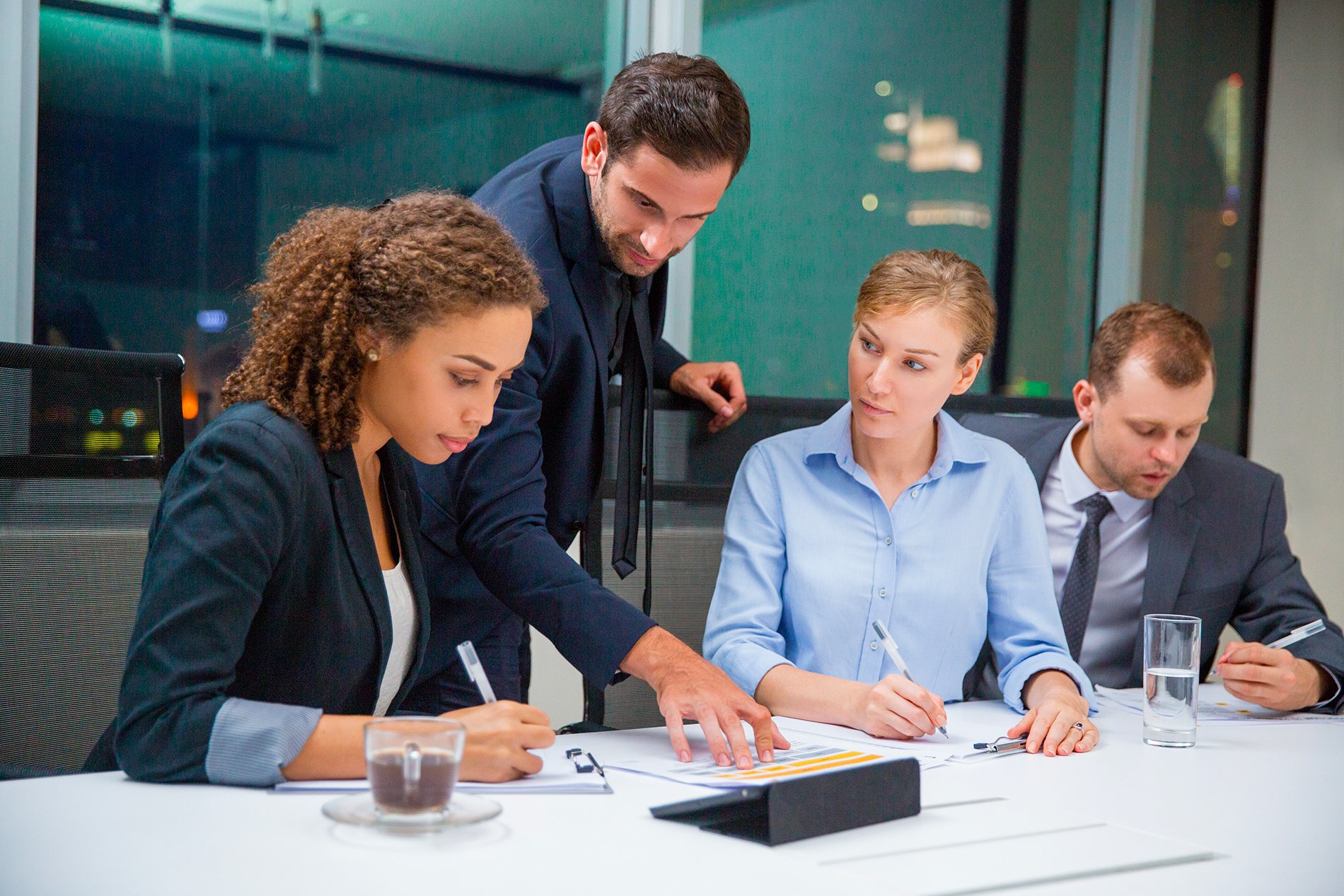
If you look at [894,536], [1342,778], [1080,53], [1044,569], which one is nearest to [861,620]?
[894,536]

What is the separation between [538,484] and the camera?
1611mm

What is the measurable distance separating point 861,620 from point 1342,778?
645 mm

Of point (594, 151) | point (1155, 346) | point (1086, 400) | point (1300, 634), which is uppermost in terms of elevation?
point (594, 151)

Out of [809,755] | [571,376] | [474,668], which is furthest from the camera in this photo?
[571,376]

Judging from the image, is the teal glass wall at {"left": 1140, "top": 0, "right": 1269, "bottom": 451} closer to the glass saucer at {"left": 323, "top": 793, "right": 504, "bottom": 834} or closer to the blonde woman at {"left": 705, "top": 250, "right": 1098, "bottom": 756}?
the blonde woman at {"left": 705, "top": 250, "right": 1098, "bottom": 756}

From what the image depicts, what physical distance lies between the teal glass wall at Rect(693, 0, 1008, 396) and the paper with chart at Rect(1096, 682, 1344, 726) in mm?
1656

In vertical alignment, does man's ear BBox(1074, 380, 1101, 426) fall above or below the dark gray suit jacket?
above

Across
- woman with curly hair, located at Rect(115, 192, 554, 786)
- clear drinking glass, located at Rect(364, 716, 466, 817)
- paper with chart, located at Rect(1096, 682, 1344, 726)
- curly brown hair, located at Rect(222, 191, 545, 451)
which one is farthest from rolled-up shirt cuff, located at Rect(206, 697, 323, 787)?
paper with chart, located at Rect(1096, 682, 1344, 726)

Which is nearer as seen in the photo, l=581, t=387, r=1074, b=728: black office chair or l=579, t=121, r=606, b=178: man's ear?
l=579, t=121, r=606, b=178: man's ear

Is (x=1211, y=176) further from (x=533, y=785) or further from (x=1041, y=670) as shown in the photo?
(x=533, y=785)

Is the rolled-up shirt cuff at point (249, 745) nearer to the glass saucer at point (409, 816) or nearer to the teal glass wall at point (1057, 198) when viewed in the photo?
the glass saucer at point (409, 816)

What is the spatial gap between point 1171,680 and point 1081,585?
1.94ft

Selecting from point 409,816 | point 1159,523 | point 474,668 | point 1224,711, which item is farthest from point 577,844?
point 1159,523

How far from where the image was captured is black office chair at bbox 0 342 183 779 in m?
1.53
